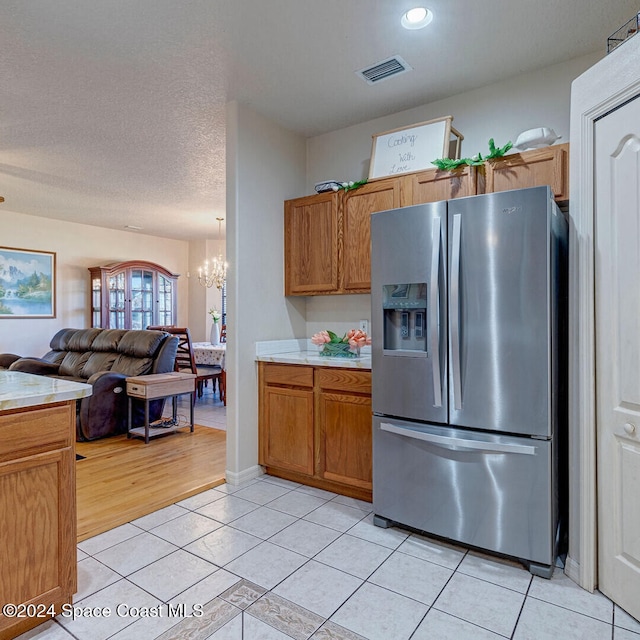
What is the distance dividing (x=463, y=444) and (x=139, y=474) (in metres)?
2.47

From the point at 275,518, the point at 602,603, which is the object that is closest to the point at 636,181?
the point at 602,603

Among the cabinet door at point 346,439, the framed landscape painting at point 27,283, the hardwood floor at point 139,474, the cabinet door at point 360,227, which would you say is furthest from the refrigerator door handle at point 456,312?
the framed landscape painting at point 27,283

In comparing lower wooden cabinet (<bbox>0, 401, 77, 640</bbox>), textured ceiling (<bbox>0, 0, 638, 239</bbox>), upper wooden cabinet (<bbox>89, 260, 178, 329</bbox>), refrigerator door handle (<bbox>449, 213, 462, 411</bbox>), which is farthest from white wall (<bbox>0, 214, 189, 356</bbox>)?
refrigerator door handle (<bbox>449, 213, 462, 411</bbox>)

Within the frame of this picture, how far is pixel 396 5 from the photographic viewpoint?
2.09m

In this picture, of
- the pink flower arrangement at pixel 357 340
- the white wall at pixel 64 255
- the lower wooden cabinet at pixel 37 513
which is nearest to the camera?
the lower wooden cabinet at pixel 37 513

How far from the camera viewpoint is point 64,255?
21.7 ft

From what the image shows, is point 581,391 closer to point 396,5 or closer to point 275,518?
point 275,518

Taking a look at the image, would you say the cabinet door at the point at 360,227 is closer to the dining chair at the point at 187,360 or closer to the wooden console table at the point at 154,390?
the wooden console table at the point at 154,390

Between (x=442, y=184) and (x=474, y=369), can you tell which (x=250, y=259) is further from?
(x=474, y=369)

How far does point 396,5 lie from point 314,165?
1.66m

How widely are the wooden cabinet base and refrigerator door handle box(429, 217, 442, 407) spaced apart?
94 centimetres

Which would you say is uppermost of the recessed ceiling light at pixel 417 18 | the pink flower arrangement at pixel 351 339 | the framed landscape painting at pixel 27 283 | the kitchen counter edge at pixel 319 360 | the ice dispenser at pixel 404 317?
the recessed ceiling light at pixel 417 18

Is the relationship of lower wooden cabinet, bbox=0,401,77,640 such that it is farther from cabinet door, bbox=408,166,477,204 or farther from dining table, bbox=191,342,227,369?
dining table, bbox=191,342,227,369

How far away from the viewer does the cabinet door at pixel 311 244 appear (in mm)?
3227
